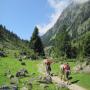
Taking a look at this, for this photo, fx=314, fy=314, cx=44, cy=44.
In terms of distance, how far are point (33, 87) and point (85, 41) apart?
87.4 m

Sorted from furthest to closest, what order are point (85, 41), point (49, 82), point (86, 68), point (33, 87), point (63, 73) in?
point (85, 41) < point (86, 68) < point (63, 73) < point (49, 82) < point (33, 87)

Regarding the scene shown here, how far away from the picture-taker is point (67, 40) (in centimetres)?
13738

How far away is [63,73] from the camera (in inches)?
1821

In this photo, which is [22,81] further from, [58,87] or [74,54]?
[74,54]

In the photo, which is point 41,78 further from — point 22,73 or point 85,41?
point 85,41

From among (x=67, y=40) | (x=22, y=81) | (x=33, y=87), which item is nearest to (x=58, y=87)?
(x=33, y=87)

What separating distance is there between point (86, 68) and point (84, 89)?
36.0 ft

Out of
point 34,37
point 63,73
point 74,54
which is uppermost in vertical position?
point 34,37

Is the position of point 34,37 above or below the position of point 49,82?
above

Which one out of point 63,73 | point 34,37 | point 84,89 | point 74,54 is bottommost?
point 84,89

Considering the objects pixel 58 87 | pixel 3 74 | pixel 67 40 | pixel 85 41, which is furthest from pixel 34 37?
pixel 58 87

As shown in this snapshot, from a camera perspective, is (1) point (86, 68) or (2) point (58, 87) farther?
(1) point (86, 68)

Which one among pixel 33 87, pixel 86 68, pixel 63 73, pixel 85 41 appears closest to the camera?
pixel 33 87

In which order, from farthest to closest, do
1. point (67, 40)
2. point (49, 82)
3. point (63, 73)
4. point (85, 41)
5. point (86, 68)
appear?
point (67, 40)
point (85, 41)
point (86, 68)
point (63, 73)
point (49, 82)
